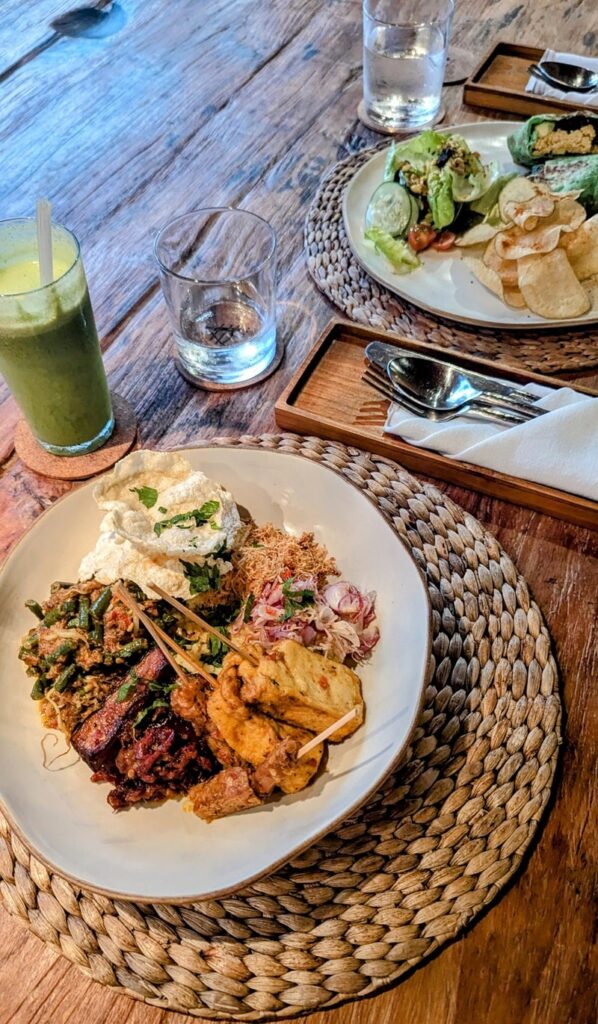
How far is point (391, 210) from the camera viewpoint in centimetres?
191

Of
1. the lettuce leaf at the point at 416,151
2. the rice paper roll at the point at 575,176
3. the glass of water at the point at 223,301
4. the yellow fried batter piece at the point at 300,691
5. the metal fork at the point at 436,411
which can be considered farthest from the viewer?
the lettuce leaf at the point at 416,151

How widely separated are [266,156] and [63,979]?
2130 millimetres

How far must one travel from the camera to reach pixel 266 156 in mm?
2297

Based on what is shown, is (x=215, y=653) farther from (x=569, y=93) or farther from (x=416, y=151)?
(x=569, y=93)

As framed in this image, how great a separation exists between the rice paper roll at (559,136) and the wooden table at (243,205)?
41cm

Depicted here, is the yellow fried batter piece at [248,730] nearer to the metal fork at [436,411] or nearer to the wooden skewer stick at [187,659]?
the wooden skewer stick at [187,659]

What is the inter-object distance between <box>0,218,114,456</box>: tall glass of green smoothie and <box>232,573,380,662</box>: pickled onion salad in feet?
1.94

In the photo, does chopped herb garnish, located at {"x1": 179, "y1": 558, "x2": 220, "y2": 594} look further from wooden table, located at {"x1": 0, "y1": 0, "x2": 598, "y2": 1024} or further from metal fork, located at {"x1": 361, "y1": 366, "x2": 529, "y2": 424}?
metal fork, located at {"x1": 361, "y1": 366, "x2": 529, "y2": 424}

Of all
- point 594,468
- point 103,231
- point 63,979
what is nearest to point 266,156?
point 103,231

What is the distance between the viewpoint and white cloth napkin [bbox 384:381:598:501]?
1.41 metres

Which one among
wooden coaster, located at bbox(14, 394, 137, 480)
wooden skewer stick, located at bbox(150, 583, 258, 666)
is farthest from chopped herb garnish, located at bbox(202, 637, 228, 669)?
wooden coaster, located at bbox(14, 394, 137, 480)

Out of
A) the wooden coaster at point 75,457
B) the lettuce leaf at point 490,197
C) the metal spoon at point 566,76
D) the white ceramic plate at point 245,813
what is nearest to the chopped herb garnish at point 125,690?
the white ceramic plate at point 245,813

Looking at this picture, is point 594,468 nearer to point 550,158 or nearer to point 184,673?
point 184,673

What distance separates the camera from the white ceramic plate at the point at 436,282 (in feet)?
5.70
